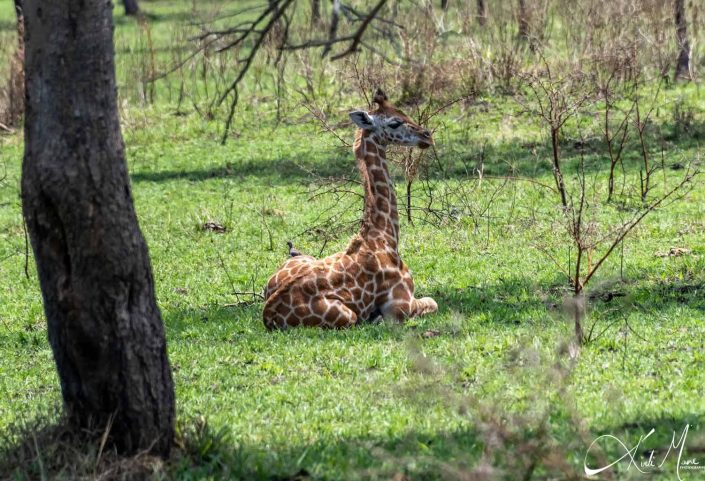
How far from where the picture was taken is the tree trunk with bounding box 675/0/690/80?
1817cm

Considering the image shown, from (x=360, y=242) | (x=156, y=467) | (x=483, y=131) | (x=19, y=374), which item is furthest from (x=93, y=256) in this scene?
(x=483, y=131)

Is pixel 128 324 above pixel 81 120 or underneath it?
underneath

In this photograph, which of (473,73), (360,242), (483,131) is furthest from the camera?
(473,73)

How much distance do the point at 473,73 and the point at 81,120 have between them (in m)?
13.7

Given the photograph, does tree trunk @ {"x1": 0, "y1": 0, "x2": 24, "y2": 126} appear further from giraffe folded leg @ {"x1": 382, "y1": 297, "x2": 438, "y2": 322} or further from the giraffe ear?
giraffe folded leg @ {"x1": 382, "y1": 297, "x2": 438, "y2": 322}

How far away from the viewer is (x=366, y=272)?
8891 mm

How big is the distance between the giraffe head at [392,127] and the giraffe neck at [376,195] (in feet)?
0.31

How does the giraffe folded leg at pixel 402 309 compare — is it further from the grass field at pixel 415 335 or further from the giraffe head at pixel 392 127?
the giraffe head at pixel 392 127

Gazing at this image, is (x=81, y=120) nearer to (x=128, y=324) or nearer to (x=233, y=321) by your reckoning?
(x=128, y=324)

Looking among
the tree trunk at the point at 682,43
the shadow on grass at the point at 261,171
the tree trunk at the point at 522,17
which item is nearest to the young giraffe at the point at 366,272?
the shadow on grass at the point at 261,171

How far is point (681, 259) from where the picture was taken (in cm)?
1035

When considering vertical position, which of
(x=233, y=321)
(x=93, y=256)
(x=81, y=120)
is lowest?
(x=233, y=321)

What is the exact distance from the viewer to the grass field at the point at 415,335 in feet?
19.0

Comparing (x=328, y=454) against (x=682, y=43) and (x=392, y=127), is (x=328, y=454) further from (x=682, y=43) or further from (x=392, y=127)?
(x=682, y=43)
